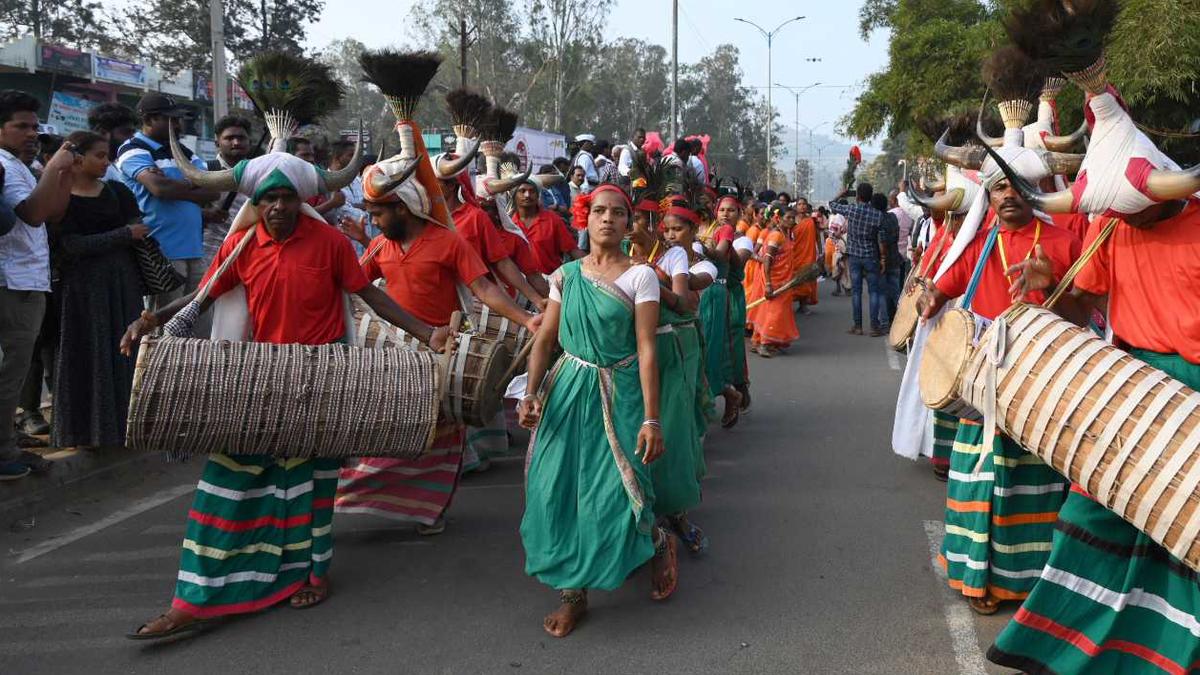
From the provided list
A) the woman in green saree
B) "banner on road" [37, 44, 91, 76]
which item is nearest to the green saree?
the woman in green saree

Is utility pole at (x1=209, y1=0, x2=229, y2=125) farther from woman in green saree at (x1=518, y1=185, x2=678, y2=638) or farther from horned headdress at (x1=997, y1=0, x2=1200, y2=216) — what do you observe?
horned headdress at (x1=997, y1=0, x2=1200, y2=216)

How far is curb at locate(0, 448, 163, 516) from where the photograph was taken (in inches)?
225

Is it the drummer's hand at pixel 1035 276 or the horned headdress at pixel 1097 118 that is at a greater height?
the horned headdress at pixel 1097 118

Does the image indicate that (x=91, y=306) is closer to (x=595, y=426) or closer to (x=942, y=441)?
(x=595, y=426)

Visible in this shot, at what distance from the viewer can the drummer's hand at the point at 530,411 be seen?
169 inches

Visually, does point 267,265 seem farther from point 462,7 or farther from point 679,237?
point 462,7

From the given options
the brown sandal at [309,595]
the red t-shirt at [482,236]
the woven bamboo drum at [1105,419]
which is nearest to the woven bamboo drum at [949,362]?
the woven bamboo drum at [1105,419]

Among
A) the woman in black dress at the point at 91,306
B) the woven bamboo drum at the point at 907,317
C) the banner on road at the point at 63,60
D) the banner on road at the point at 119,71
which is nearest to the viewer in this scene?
the woven bamboo drum at the point at 907,317

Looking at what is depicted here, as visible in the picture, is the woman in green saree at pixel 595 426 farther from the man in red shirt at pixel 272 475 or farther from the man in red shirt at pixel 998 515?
the man in red shirt at pixel 998 515

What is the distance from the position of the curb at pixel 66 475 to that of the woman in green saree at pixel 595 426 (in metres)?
3.09

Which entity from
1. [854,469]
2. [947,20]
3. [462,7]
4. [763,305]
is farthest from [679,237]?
[462,7]

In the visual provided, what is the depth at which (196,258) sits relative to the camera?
291 inches

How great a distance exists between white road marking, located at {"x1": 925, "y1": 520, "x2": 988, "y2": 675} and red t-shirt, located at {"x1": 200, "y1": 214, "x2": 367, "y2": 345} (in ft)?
9.09

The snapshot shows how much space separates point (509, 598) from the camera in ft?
15.2
